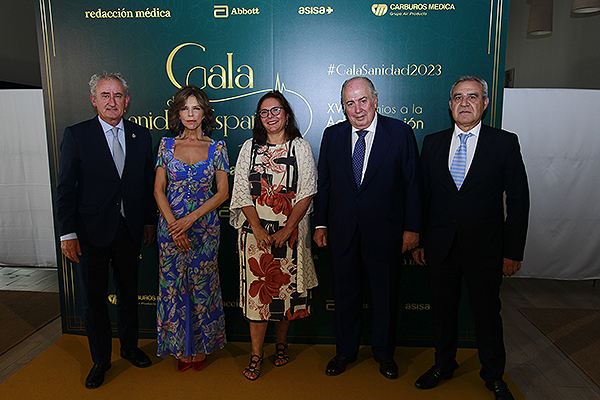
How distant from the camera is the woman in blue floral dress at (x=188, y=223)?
2.49 meters


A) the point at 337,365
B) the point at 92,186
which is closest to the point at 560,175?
the point at 337,365

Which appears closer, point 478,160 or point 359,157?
point 478,160

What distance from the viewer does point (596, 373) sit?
107 inches

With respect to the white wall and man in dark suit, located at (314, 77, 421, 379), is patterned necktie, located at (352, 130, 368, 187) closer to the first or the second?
man in dark suit, located at (314, 77, 421, 379)

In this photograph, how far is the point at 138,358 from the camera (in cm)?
275

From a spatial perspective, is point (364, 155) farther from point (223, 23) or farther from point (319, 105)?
point (223, 23)

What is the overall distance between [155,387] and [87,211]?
45.7 inches

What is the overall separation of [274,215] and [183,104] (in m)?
0.89

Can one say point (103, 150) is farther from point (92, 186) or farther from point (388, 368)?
point (388, 368)

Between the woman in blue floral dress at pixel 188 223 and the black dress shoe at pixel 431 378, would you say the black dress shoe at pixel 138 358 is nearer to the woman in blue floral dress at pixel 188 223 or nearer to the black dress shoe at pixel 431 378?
the woman in blue floral dress at pixel 188 223

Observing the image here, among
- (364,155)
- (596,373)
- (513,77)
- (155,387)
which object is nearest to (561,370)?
(596,373)

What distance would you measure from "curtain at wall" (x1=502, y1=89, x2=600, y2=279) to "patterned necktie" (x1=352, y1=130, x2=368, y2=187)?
2.36 meters

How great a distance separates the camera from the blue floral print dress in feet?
8.17

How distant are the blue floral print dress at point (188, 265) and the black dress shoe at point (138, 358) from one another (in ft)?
0.71
